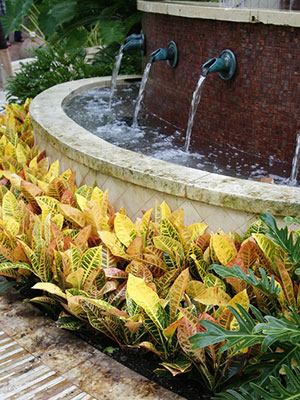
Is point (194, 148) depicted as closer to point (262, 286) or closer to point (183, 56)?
point (183, 56)

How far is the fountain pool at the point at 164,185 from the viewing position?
2.73 metres

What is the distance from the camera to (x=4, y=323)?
263 centimetres

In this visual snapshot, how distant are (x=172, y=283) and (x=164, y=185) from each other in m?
0.60

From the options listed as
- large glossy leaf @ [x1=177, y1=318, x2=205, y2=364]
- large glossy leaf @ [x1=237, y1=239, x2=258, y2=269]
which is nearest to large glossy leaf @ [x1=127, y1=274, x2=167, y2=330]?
large glossy leaf @ [x1=177, y1=318, x2=205, y2=364]

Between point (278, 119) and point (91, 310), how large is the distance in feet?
6.99

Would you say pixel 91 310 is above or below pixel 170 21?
below

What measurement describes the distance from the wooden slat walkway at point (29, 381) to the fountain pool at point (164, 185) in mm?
1174

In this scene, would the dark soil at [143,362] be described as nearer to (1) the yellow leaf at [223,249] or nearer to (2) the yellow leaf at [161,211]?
(1) the yellow leaf at [223,249]

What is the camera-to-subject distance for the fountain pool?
2727mm

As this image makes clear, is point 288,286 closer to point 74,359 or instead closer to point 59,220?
point 74,359

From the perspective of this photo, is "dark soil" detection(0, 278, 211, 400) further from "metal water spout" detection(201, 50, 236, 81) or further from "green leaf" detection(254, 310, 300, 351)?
"metal water spout" detection(201, 50, 236, 81)

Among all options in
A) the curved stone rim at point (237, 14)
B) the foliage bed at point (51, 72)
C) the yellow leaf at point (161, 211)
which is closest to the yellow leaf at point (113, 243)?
the yellow leaf at point (161, 211)

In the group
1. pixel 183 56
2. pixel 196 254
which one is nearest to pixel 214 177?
pixel 196 254

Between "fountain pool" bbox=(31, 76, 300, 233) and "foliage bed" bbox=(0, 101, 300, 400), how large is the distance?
10cm
